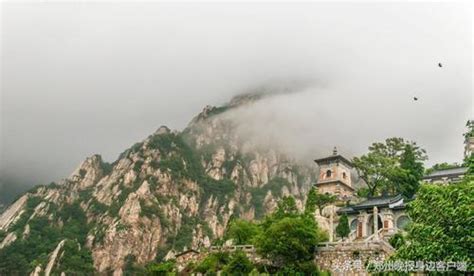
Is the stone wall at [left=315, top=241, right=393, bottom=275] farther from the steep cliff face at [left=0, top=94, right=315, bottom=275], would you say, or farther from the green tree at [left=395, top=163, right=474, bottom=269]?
the steep cliff face at [left=0, top=94, right=315, bottom=275]

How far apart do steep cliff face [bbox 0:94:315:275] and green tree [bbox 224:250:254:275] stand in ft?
208

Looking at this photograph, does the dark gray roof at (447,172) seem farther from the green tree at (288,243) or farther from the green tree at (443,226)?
the green tree at (443,226)

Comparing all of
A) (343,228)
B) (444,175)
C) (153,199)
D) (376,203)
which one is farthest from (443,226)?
(153,199)

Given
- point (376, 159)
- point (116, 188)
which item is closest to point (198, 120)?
point (116, 188)

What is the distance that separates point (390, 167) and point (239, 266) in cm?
2033

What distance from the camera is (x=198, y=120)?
176 meters

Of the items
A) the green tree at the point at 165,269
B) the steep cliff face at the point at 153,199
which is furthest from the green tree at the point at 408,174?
the steep cliff face at the point at 153,199

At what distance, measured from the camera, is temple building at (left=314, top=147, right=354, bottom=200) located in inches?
2429

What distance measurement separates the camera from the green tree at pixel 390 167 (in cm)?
4691

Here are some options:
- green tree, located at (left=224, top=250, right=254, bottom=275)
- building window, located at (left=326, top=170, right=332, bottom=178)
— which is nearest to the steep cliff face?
building window, located at (left=326, top=170, right=332, bottom=178)

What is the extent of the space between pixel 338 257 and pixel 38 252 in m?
92.7

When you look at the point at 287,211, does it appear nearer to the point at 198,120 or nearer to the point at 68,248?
the point at 68,248

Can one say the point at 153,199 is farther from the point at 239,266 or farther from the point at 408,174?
the point at 239,266

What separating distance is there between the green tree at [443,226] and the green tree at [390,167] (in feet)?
86.6
